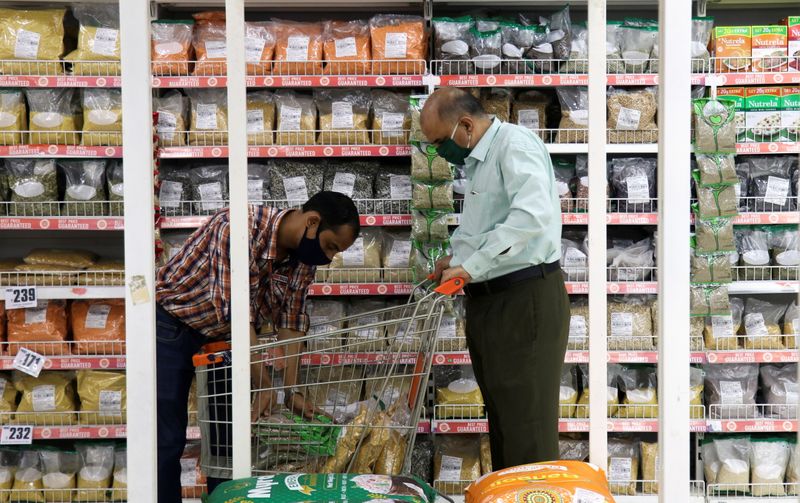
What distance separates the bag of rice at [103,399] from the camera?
3.90 meters

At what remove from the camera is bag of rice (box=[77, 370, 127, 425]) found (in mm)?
3896

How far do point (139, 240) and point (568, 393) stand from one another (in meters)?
2.90

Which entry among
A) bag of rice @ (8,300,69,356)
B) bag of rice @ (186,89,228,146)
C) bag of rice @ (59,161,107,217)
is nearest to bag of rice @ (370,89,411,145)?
bag of rice @ (186,89,228,146)

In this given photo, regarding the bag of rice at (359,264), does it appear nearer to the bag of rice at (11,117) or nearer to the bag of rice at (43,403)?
the bag of rice at (43,403)

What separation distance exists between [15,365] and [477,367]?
245 centimetres

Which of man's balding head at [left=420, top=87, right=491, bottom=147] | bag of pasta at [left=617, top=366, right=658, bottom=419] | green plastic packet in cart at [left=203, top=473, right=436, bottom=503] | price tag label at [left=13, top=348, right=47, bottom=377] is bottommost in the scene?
bag of pasta at [left=617, top=366, right=658, bottom=419]

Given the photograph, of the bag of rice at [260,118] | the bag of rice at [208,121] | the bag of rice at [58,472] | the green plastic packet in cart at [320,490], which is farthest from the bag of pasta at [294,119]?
the green plastic packet in cart at [320,490]

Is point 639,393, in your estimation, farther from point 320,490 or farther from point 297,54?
point 320,490

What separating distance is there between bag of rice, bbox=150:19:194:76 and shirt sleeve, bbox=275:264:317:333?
147cm

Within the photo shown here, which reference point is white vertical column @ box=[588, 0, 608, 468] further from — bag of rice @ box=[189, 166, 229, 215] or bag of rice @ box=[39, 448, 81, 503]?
bag of rice @ box=[39, 448, 81, 503]

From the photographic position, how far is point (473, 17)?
4016 mm

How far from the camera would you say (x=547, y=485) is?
63.4 inches

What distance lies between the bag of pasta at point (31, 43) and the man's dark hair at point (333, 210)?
6.12 feet

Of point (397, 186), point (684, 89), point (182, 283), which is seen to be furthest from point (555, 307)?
point (397, 186)
